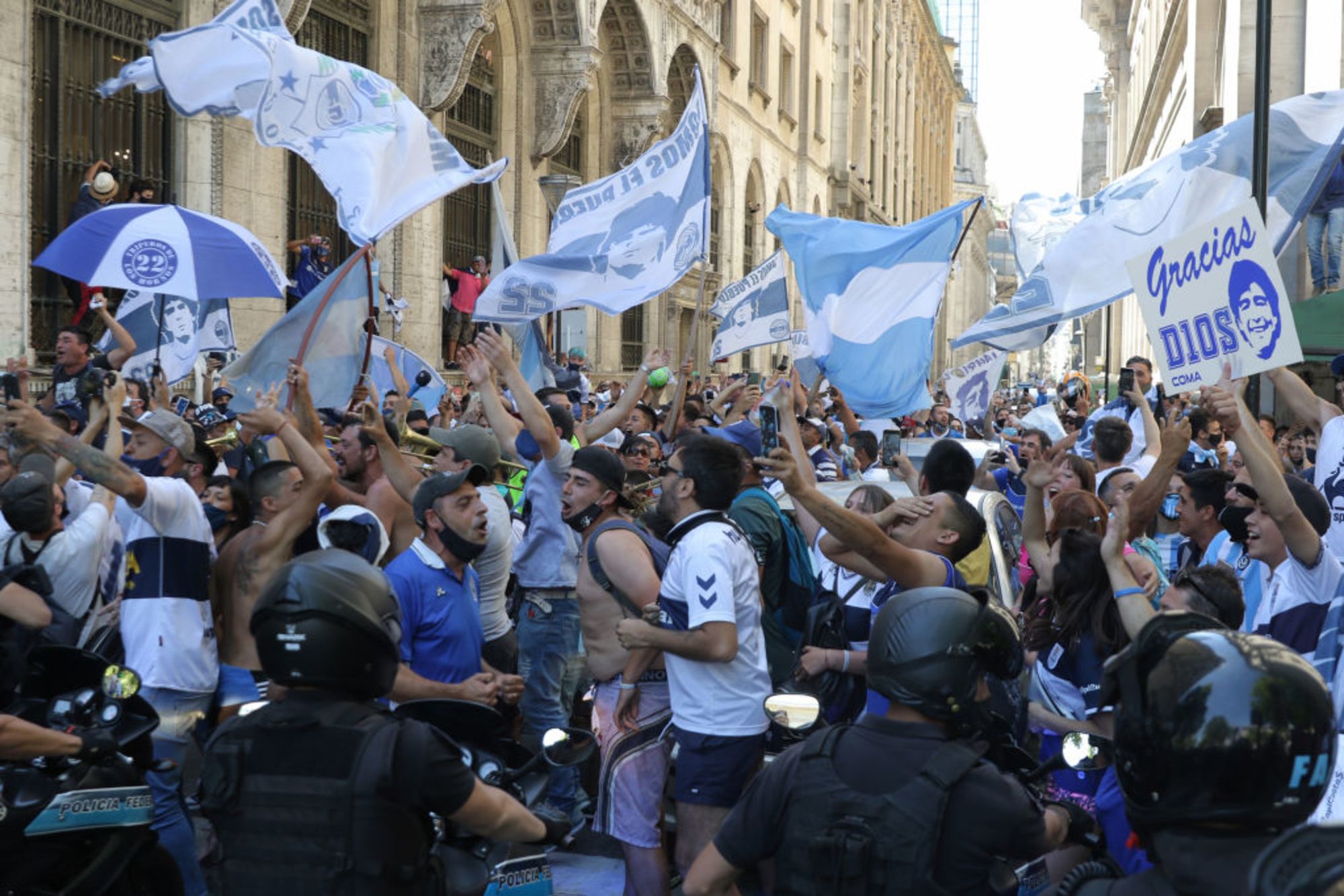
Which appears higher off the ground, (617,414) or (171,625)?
(617,414)

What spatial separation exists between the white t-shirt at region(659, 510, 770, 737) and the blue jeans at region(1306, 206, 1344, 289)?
13.2m

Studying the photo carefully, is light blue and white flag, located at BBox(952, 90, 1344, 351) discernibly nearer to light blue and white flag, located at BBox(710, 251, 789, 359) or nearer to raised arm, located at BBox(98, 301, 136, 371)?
light blue and white flag, located at BBox(710, 251, 789, 359)

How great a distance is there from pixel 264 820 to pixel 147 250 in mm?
6617

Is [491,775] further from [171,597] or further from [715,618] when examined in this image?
[171,597]

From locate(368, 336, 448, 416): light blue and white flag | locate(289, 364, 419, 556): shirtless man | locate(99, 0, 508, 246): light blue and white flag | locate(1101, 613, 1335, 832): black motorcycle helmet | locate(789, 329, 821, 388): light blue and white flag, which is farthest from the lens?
locate(789, 329, 821, 388): light blue and white flag

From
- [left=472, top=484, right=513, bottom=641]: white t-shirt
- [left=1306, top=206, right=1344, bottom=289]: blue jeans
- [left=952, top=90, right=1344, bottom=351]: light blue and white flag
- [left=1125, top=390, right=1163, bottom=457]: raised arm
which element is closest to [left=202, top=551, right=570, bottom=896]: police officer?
[left=472, top=484, right=513, bottom=641]: white t-shirt

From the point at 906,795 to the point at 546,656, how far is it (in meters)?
4.28

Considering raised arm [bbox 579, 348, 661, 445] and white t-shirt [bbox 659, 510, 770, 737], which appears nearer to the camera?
white t-shirt [bbox 659, 510, 770, 737]

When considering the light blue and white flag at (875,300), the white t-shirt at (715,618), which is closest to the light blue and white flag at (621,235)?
the light blue and white flag at (875,300)

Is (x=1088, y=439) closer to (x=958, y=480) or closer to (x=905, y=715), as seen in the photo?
(x=958, y=480)

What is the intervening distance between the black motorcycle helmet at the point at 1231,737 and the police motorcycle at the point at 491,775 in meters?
1.65

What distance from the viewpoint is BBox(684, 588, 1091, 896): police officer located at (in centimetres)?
265

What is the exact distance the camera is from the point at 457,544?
192 inches

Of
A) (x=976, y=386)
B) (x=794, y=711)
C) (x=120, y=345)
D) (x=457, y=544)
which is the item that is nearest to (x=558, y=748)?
(x=794, y=711)
